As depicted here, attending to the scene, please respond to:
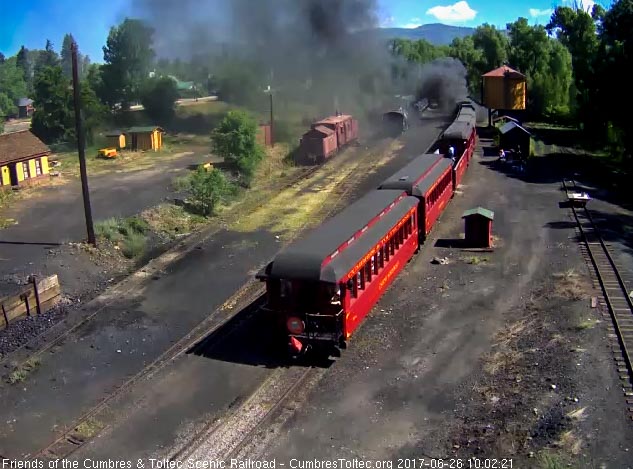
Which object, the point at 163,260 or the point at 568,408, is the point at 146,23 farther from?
the point at 568,408

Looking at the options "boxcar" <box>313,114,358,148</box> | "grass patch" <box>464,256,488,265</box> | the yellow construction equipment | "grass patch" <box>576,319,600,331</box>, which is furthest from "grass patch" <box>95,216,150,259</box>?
"boxcar" <box>313,114,358,148</box>

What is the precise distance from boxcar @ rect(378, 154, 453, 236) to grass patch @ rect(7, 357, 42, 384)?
13.7 metres

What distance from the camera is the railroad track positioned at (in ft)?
51.4

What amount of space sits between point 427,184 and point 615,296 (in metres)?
8.51

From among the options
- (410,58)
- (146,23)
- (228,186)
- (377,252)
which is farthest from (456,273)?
(146,23)

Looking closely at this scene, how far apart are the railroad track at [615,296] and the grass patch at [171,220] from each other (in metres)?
18.6

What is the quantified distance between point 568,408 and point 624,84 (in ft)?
110

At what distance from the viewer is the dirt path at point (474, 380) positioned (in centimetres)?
1293

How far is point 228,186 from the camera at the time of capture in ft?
126

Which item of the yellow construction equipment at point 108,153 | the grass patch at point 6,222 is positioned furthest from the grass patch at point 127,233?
the yellow construction equipment at point 108,153

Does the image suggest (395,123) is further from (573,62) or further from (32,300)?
(32,300)

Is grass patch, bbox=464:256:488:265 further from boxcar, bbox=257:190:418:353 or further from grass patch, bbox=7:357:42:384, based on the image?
grass patch, bbox=7:357:42:384

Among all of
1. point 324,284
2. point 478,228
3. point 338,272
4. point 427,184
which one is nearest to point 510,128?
point 478,228

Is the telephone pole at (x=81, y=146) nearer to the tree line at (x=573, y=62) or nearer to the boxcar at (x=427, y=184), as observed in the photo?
the boxcar at (x=427, y=184)
